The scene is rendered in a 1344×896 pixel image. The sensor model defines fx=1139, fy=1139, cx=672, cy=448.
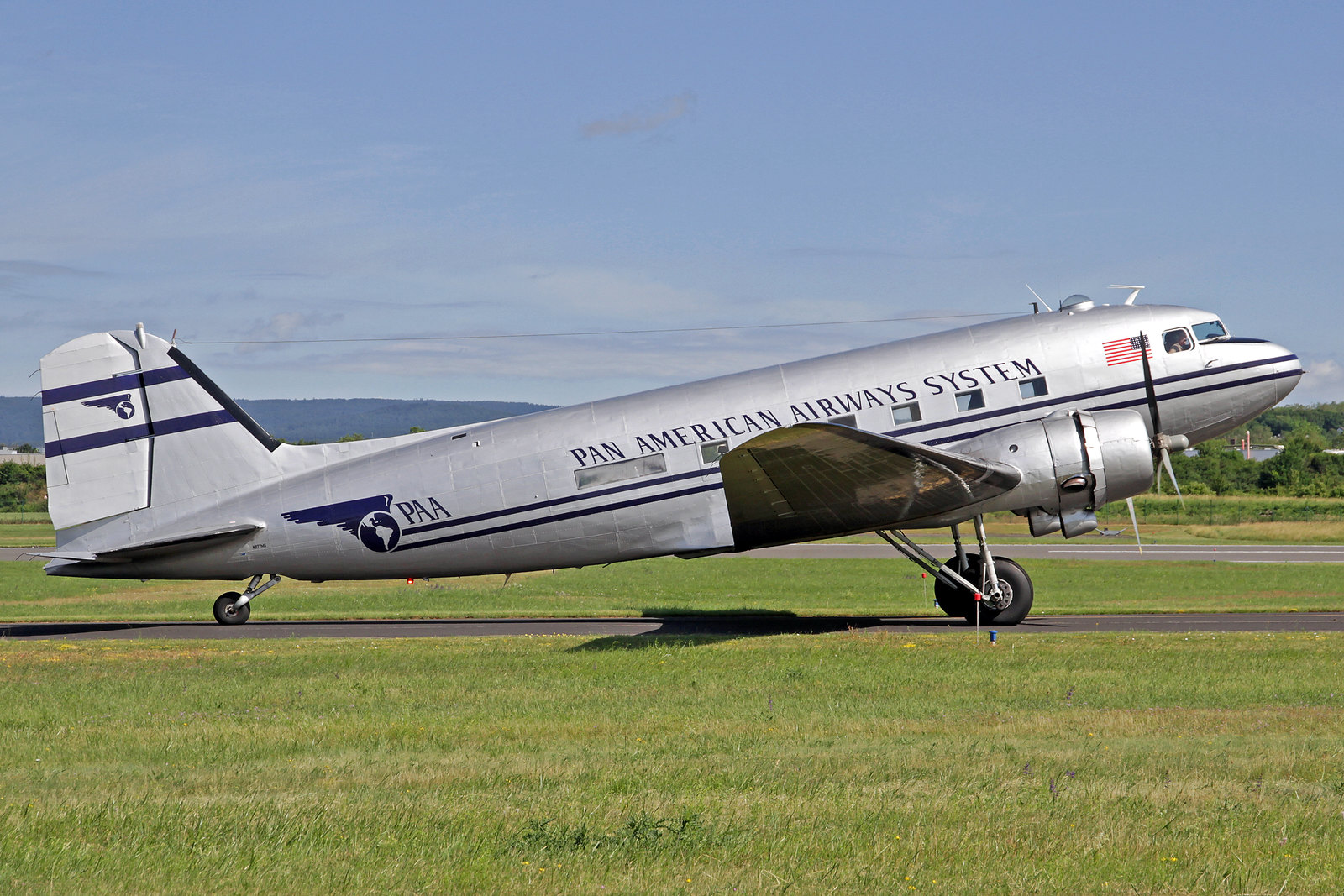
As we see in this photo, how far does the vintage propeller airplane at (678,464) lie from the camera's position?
60.5 feet

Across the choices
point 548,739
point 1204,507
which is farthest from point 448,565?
point 1204,507

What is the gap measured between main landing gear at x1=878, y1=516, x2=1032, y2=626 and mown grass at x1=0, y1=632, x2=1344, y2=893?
2.44m

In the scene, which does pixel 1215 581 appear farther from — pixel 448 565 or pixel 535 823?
pixel 535 823

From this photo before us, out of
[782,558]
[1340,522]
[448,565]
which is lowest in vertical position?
[1340,522]

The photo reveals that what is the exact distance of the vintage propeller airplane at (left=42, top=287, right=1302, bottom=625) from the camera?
18453 mm

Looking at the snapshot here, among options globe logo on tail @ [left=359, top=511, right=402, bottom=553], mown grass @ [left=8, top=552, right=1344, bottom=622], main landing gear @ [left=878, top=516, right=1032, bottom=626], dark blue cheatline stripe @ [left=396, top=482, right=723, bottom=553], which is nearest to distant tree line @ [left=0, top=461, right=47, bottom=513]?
mown grass @ [left=8, top=552, right=1344, bottom=622]

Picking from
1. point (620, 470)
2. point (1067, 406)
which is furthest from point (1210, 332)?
point (620, 470)

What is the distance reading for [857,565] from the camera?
146 feet

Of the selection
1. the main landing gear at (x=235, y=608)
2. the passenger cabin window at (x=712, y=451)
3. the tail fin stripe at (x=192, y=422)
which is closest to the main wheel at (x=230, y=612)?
the main landing gear at (x=235, y=608)

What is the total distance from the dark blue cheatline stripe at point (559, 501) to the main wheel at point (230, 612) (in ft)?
16.8

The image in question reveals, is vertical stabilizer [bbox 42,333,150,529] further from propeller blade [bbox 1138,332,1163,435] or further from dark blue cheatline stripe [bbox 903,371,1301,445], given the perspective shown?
propeller blade [bbox 1138,332,1163,435]

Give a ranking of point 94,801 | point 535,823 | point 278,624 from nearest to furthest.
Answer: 1. point 535,823
2. point 94,801
3. point 278,624

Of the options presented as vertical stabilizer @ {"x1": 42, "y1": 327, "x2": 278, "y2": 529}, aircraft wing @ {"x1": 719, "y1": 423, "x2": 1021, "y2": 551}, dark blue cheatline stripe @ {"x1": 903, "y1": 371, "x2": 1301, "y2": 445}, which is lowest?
aircraft wing @ {"x1": 719, "y1": 423, "x2": 1021, "y2": 551}

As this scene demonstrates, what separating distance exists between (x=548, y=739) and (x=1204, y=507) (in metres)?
67.9
